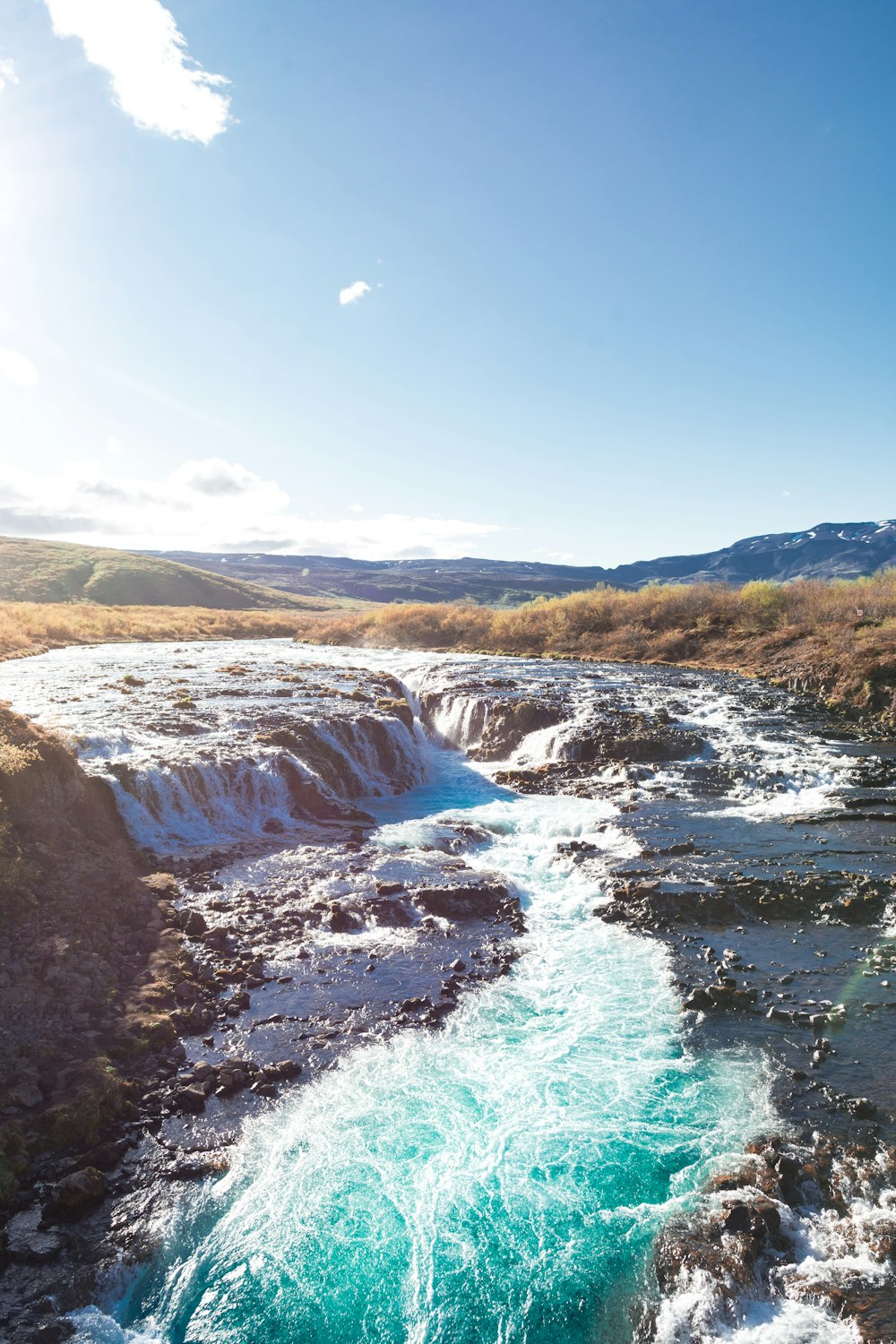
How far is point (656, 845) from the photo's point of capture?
2153 cm

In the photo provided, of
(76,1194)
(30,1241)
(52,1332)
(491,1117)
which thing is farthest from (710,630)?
(52,1332)

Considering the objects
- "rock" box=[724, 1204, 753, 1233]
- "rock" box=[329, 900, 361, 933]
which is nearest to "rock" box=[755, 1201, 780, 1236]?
"rock" box=[724, 1204, 753, 1233]

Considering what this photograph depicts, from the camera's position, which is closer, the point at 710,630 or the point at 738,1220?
the point at 738,1220

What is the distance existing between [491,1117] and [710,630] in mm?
54896

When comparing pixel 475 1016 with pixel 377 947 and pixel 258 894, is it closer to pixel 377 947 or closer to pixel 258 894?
pixel 377 947

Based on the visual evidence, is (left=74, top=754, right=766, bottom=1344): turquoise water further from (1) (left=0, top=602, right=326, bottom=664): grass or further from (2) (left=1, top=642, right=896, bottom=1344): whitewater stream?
(1) (left=0, top=602, right=326, bottom=664): grass

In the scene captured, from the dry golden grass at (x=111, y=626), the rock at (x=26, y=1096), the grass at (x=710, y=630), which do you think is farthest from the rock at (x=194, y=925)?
the dry golden grass at (x=111, y=626)

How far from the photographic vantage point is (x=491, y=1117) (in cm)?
1134

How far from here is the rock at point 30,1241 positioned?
8617mm

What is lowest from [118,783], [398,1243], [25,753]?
[398,1243]

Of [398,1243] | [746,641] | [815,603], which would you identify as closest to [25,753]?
[398,1243]

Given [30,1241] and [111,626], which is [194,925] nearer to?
[30,1241]

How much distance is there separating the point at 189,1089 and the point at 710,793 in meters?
20.9

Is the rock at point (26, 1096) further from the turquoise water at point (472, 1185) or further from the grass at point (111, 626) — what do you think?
the grass at point (111, 626)
